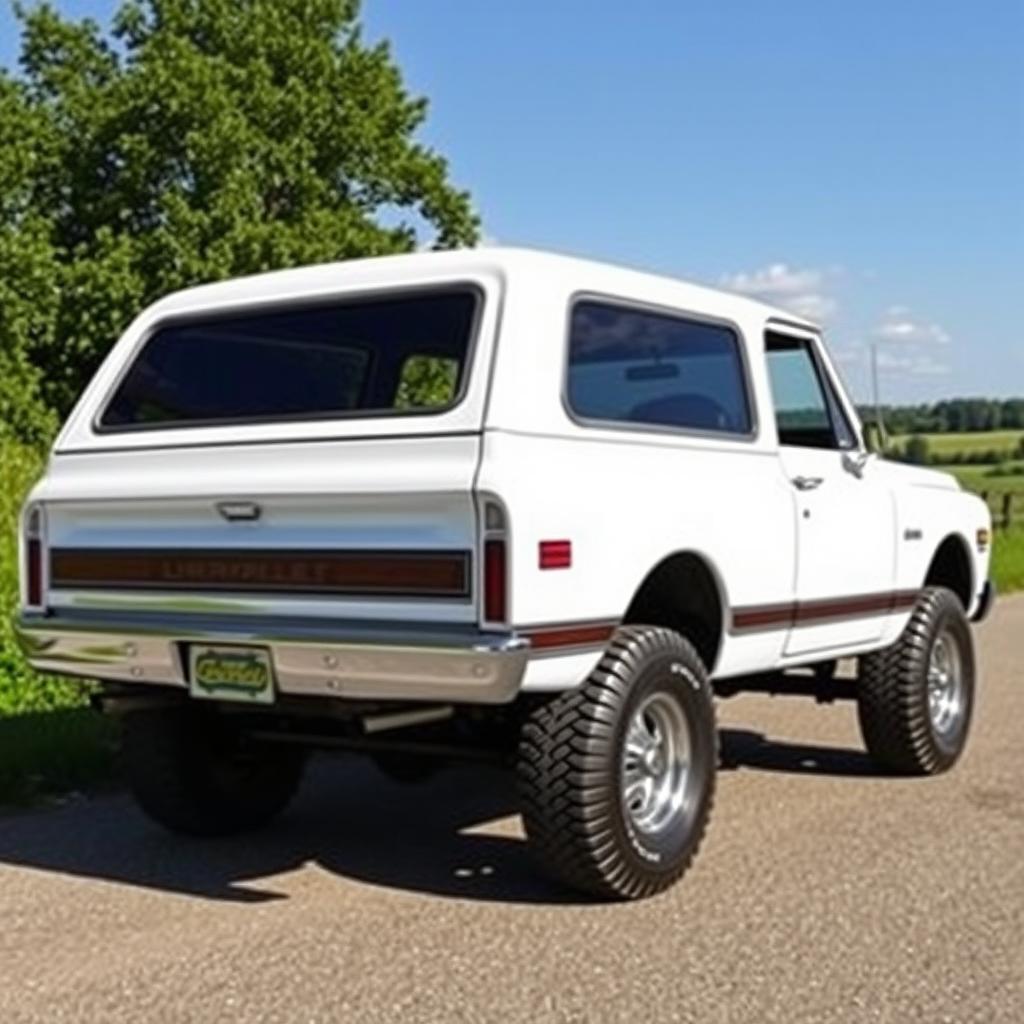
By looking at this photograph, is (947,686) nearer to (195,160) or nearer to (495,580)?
(495,580)

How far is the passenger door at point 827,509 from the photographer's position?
6852mm

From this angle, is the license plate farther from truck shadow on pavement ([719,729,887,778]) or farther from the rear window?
truck shadow on pavement ([719,729,887,778])

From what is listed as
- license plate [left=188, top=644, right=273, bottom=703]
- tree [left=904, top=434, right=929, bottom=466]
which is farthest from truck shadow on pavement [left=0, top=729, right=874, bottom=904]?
tree [left=904, top=434, right=929, bottom=466]

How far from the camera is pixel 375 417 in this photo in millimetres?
5562

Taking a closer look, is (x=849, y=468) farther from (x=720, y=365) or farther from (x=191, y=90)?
(x=191, y=90)

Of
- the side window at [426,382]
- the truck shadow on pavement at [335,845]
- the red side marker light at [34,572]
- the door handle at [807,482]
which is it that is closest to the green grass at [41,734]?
the truck shadow on pavement at [335,845]

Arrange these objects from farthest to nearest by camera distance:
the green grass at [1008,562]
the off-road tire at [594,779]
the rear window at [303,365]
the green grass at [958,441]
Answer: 1. the green grass at [1008,562]
2. the green grass at [958,441]
3. the rear window at [303,365]
4. the off-road tire at [594,779]

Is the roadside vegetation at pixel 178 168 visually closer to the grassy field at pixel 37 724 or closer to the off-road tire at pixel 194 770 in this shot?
the grassy field at pixel 37 724

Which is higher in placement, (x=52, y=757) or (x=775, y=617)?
(x=775, y=617)

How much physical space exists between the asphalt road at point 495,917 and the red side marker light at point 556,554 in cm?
114

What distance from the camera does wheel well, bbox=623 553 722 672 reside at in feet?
19.8

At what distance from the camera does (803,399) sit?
24.0 feet

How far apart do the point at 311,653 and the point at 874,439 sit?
3397mm

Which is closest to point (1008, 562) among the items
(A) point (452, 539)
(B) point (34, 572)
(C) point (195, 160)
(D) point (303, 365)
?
(D) point (303, 365)
